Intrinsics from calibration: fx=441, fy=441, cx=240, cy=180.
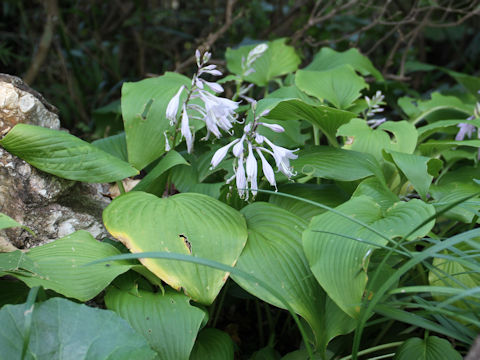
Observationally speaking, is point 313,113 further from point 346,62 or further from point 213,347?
point 346,62

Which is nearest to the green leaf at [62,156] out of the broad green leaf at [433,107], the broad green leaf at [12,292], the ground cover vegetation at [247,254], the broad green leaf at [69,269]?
the ground cover vegetation at [247,254]

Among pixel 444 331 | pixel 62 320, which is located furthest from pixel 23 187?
pixel 444 331

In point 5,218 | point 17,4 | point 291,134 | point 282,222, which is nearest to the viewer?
point 5,218

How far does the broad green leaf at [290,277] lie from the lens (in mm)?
1212

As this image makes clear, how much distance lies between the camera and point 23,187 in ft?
5.10

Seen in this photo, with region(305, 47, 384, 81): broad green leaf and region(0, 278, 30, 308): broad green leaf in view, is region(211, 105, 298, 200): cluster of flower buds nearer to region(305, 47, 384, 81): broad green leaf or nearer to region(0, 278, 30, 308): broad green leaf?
region(0, 278, 30, 308): broad green leaf

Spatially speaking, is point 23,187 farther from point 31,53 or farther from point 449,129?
point 31,53

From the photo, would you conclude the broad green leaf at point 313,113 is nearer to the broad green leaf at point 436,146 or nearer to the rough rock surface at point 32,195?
the broad green leaf at point 436,146

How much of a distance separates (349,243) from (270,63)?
1.69 meters

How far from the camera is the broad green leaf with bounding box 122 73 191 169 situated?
174 cm

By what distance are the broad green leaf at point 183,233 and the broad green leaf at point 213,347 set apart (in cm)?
26

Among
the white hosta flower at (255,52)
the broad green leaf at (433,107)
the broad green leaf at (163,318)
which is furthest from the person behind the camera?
the broad green leaf at (433,107)

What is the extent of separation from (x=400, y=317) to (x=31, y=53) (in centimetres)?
402

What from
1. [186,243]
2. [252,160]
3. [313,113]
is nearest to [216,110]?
[252,160]
